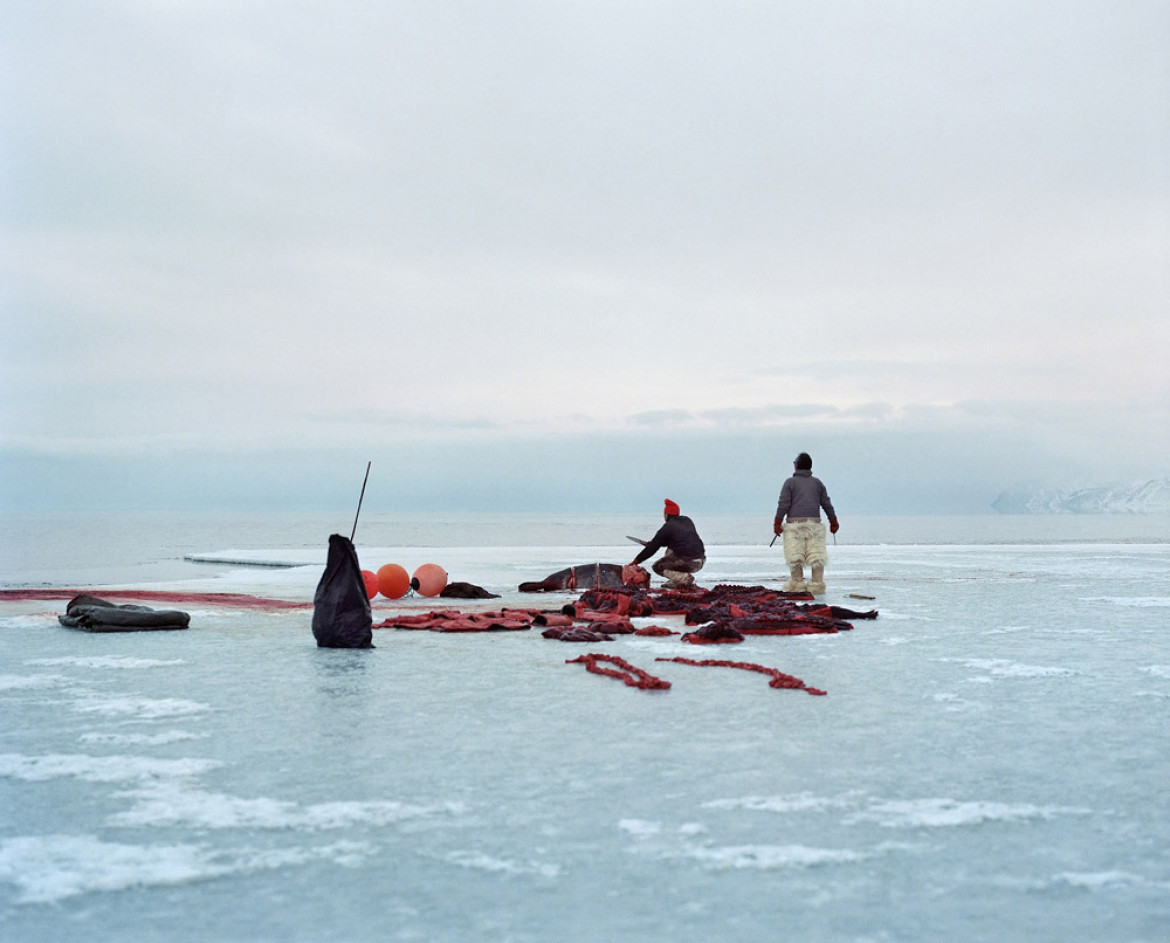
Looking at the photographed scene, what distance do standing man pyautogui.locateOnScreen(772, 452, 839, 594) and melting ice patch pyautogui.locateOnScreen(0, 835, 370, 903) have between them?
10.6m

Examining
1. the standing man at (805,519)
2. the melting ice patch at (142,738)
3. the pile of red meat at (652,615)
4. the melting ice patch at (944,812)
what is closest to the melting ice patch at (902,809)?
the melting ice patch at (944,812)

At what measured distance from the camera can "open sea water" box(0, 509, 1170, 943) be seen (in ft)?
9.38

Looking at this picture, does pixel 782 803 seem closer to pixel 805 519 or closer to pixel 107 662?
pixel 107 662

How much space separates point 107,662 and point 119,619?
2.24 m

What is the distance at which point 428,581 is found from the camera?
1453cm

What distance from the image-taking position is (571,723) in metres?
Result: 5.35

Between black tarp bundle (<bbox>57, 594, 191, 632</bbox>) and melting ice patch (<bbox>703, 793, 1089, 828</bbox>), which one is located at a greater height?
black tarp bundle (<bbox>57, 594, 191, 632</bbox>)

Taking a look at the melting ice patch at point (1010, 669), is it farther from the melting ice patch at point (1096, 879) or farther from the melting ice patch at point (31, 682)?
the melting ice patch at point (31, 682)

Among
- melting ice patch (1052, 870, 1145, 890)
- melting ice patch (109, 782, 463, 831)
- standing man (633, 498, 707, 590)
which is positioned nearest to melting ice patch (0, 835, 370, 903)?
melting ice patch (109, 782, 463, 831)

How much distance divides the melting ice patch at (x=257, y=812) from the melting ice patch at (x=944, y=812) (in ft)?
5.35

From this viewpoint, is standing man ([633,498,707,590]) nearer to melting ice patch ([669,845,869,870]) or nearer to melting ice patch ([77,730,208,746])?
melting ice patch ([77,730,208,746])

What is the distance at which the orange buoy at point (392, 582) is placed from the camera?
46.7 ft

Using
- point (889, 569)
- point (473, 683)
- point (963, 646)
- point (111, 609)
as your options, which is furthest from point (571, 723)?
point (889, 569)

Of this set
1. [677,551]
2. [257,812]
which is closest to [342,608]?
[257,812]
